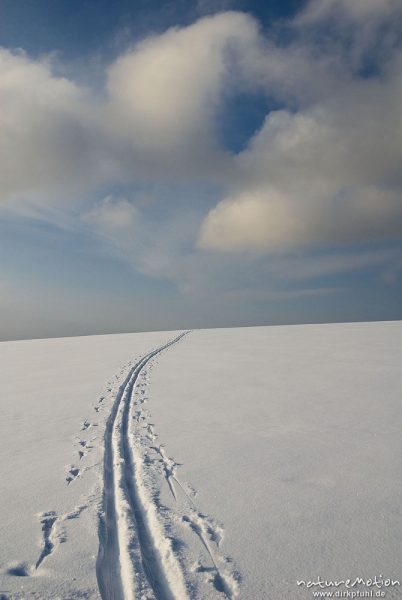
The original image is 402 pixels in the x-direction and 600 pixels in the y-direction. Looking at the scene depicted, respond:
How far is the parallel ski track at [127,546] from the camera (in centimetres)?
299

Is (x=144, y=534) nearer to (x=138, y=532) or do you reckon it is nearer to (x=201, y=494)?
(x=138, y=532)

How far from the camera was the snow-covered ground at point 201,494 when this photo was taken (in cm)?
313

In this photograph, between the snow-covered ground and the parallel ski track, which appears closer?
the parallel ski track

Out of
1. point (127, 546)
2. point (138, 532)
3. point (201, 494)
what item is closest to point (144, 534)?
point (138, 532)

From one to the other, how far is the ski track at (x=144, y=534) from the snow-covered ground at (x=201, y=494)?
14 mm

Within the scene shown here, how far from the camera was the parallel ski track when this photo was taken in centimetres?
299

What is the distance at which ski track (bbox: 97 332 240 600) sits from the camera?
3.01 meters

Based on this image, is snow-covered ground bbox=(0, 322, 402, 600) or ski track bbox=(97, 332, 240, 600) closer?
ski track bbox=(97, 332, 240, 600)

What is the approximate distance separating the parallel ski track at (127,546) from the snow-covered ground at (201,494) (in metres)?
0.01

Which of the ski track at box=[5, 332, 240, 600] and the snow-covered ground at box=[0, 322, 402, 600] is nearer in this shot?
the ski track at box=[5, 332, 240, 600]

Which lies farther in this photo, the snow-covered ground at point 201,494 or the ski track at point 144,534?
the snow-covered ground at point 201,494

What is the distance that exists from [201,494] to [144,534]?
1009mm

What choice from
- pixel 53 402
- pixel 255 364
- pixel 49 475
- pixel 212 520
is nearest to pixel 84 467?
pixel 49 475

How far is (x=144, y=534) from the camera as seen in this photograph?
3.76m
